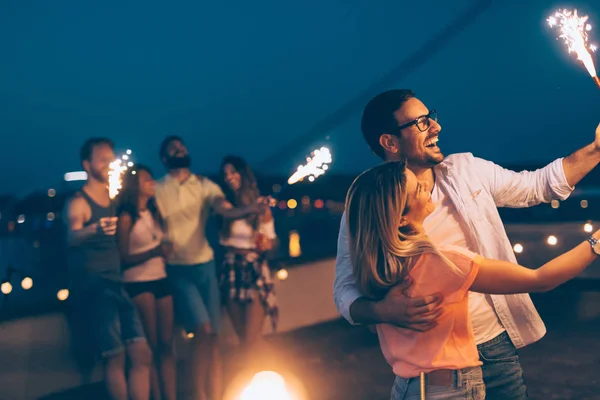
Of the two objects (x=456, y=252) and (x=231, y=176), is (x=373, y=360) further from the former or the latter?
(x=456, y=252)

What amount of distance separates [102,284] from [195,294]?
975 millimetres

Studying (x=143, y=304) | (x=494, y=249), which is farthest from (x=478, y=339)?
(x=143, y=304)

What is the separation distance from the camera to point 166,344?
218 inches

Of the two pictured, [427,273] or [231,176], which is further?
[231,176]

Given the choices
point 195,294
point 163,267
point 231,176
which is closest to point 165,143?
point 231,176

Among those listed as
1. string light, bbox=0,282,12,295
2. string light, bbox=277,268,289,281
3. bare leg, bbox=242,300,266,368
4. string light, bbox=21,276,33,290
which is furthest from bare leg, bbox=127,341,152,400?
string light, bbox=277,268,289,281

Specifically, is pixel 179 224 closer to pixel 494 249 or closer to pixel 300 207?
pixel 494 249

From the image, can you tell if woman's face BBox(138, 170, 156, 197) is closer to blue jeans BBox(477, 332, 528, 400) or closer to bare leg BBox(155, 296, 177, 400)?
bare leg BBox(155, 296, 177, 400)

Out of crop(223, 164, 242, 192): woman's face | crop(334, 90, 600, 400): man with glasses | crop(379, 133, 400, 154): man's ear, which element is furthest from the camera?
crop(223, 164, 242, 192): woman's face

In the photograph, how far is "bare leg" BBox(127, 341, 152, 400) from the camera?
5.21 m

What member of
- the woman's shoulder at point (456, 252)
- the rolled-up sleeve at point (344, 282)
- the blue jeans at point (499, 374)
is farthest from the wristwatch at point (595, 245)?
the rolled-up sleeve at point (344, 282)

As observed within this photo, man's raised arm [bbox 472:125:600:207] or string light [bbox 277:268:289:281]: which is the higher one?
man's raised arm [bbox 472:125:600:207]

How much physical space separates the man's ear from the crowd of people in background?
2564 millimetres

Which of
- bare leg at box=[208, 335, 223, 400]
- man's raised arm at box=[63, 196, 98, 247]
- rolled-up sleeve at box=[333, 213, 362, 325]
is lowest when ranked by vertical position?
bare leg at box=[208, 335, 223, 400]
